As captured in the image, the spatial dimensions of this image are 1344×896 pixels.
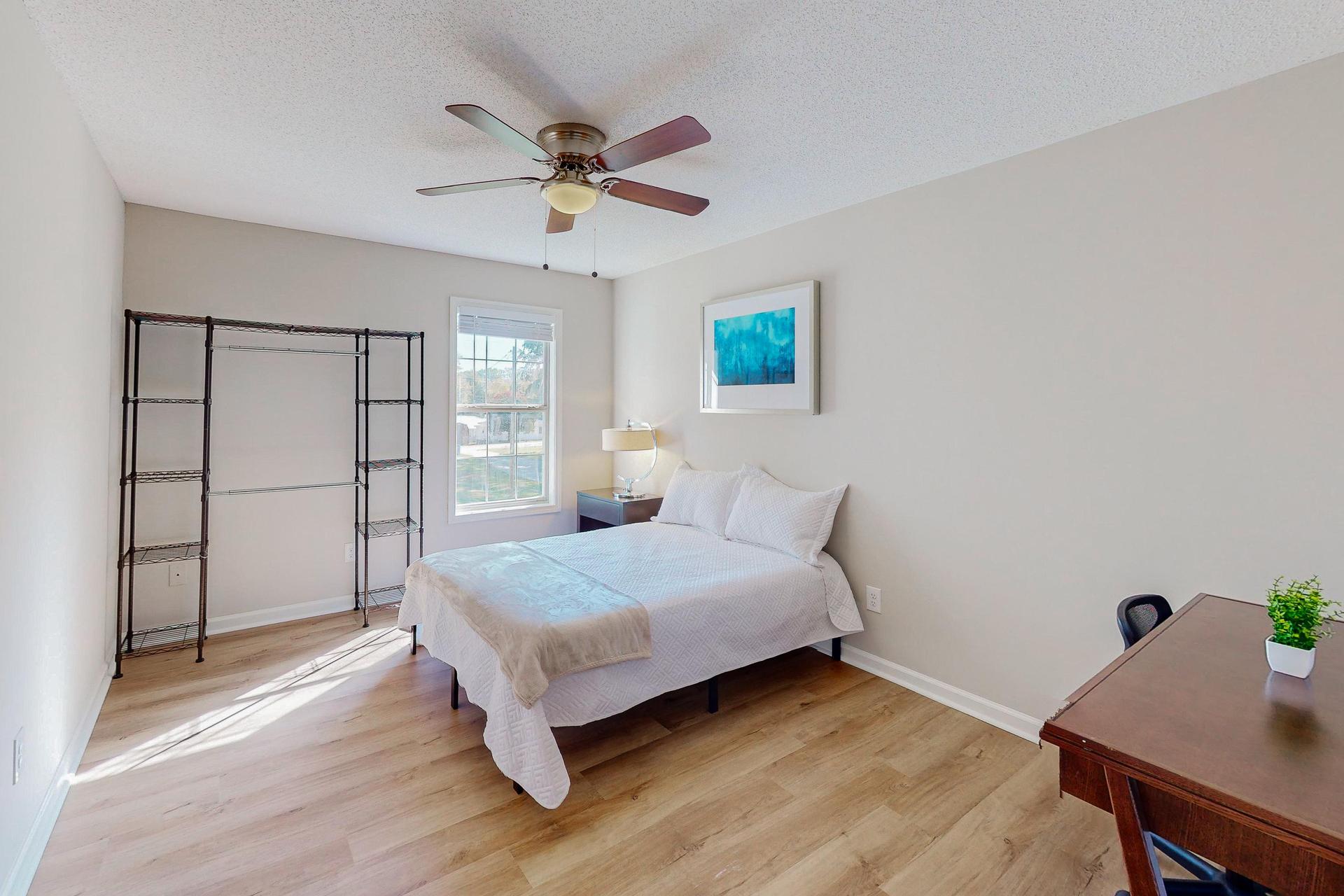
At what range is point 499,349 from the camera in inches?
182

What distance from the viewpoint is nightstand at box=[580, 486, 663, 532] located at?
4.30 m

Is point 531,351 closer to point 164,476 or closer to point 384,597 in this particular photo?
point 384,597

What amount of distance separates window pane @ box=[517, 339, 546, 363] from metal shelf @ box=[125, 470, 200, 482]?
7.16ft

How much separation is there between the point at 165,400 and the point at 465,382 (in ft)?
5.69

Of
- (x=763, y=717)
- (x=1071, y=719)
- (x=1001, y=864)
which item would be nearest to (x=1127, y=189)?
(x=1071, y=719)

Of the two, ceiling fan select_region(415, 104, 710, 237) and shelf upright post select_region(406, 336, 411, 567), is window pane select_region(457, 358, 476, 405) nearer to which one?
shelf upright post select_region(406, 336, 411, 567)

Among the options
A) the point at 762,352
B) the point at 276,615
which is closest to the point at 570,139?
the point at 762,352

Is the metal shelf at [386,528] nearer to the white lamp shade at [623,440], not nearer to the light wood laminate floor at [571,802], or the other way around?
the light wood laminate floor at [571,802]

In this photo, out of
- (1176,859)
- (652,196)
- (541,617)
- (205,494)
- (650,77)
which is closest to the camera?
(1176,859)

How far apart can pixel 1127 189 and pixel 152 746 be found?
4.33 meters

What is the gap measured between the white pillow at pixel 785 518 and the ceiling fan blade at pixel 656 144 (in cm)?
194

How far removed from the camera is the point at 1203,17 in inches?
65.6

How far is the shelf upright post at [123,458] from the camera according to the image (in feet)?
10.0

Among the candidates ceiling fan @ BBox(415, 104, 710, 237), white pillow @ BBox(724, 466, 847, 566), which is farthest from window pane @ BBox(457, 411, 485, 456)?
ceiling fan @ BBox(415, 104, 710, 237)
